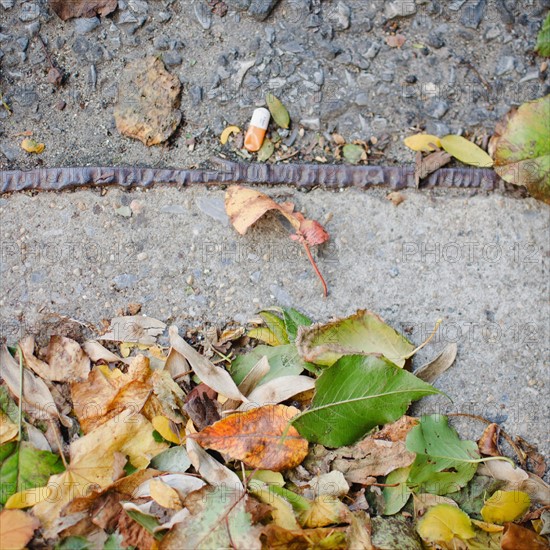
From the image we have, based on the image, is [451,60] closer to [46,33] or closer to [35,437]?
[46,33]

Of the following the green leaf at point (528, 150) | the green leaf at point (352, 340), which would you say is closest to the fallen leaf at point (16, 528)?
the green leaf at point (352, 340)

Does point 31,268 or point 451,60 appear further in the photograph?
point 451,60

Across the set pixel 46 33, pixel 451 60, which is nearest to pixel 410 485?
pixel 451 60

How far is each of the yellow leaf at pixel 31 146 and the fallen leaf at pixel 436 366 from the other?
4.23 ft

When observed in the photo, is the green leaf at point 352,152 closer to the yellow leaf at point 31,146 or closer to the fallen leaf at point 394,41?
the fallen leaf at point 394,41

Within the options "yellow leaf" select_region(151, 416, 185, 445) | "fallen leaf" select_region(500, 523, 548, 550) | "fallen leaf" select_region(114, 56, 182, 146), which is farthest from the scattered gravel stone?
"fallen leaf" select_region(500, 523, 548, 550)

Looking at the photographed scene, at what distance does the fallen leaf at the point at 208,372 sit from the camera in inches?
63.5

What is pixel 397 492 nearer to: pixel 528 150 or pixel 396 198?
pixel 396 198

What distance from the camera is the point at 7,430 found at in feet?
5.15

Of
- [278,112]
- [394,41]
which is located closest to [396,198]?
[278,112]

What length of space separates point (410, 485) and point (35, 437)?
915 mm

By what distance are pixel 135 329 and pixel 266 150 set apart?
2.19ft

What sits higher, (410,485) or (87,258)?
(87,258)

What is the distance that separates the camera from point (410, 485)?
61.0 inches
